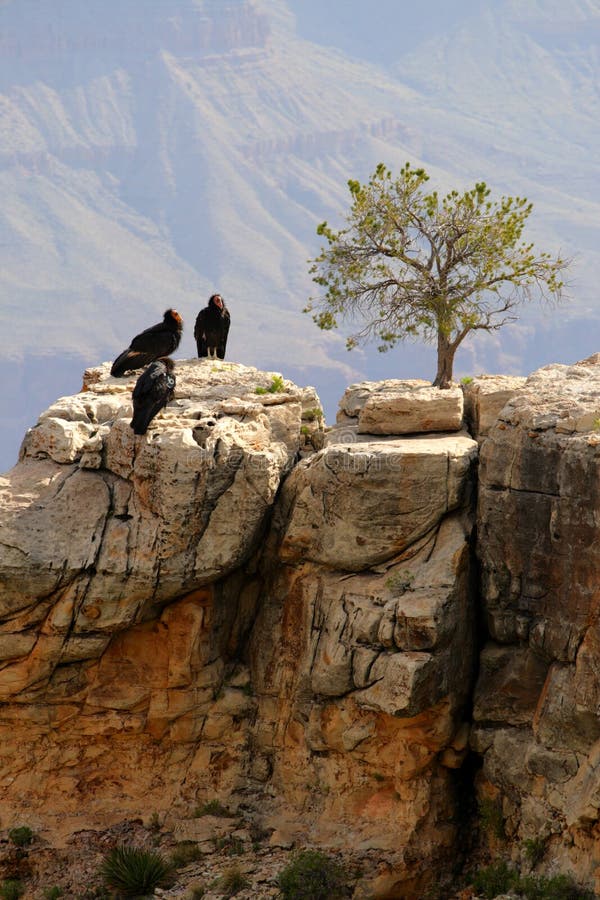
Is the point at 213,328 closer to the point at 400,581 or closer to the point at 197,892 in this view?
the point at 400,581

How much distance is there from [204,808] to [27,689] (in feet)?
18.2

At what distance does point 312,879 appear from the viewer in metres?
31.3

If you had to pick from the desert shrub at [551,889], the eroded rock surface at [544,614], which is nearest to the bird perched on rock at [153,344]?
the eroded rock surface at [544,614]

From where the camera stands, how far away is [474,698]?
107ft

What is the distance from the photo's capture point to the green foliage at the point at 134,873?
32.0 metres

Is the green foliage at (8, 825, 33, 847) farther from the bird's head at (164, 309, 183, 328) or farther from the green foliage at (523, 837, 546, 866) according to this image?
the bird's head at (164, 309, 183, 328)

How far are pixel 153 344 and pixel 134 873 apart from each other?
13690 millimetres

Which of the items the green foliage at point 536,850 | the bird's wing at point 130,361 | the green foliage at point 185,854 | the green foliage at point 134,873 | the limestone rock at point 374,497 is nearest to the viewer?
the green foliage at point 536,850

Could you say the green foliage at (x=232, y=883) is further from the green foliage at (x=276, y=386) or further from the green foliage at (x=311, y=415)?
the green foliage at (x=276, y=386)

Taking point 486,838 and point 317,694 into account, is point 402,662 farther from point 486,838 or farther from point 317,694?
point 486,838

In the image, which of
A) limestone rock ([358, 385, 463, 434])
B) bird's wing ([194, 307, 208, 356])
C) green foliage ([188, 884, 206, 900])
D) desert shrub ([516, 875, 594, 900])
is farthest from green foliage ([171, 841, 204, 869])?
bird's wing ([194, 307, 208, 356])

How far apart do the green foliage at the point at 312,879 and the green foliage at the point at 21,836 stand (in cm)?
661

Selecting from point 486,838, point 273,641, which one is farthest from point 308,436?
point 486,838

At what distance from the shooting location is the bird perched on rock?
35.8m
